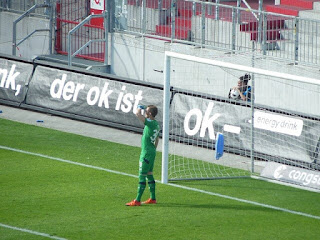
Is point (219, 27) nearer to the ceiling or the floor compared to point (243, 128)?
nearer to the ceiling

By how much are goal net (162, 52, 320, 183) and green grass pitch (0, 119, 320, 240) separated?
817 millimetres

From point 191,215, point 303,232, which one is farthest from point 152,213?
point 303,232

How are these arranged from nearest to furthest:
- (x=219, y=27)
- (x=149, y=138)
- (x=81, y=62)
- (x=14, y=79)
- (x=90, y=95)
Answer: (x=149, y=138) < (x=90, y=95) < (x=14, y=79) < (x=219, y=27) < (x=81, y=62)

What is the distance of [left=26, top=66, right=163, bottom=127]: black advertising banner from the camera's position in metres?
19.8

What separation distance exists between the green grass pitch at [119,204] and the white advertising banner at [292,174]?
32 centimetres

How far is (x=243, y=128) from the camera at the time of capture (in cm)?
1775

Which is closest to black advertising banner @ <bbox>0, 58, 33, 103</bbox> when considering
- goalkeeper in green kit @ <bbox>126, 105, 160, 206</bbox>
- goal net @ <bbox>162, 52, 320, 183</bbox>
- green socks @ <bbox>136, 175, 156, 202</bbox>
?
goal net @ <bbox>162, 52, 320, 183</bbox>

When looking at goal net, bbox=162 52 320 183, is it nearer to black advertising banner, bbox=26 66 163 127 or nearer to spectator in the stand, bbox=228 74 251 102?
spectator in the stand, bbox=228 74 251 102

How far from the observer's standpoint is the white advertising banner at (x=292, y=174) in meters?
15.5

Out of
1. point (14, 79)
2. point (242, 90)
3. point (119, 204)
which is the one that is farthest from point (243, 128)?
point (14, 79)

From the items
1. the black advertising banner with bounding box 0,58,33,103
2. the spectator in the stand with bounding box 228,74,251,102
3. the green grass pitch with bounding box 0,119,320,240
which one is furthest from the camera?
the black advertising banner with bounding box 0,58,33,103

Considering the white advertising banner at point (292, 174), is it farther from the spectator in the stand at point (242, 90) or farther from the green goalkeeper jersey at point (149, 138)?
the green goalkeeper jersey at point (149, 138)

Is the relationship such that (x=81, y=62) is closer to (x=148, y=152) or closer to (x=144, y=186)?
(x=148, y=152)

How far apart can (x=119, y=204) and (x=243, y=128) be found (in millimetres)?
4855
